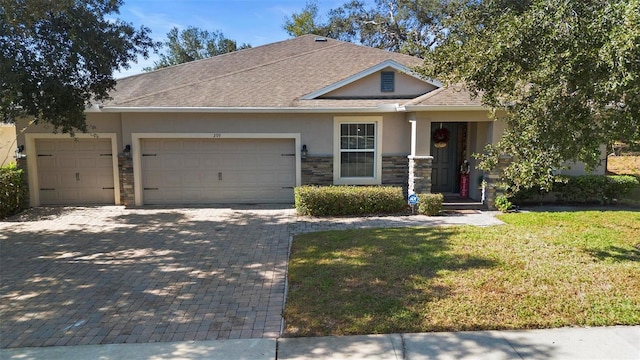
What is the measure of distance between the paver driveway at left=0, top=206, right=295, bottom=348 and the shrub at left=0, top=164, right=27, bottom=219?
779 millimetres

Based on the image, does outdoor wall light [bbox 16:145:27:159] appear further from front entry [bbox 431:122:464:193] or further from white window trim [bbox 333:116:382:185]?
front entry [bbox 431:122:464:193]

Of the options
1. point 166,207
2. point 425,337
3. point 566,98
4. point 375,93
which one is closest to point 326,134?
point 375,93

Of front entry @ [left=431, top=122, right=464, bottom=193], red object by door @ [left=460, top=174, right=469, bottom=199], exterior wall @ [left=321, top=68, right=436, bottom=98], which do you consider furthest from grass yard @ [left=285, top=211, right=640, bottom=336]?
exterior wall @ [left=321, top=68, right=436, bottom=98]

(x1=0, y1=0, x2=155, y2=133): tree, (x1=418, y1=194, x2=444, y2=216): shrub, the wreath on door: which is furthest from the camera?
the wreath on door

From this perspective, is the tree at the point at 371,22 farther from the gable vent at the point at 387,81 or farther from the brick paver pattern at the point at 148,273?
the brick paver pattern at the point at 148,273

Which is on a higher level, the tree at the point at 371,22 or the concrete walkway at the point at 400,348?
the tree at the point at 371,22

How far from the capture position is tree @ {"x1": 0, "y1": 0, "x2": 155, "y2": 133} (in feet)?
23.5

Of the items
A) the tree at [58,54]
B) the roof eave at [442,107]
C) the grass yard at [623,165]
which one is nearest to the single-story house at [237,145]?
the roof eave at [442,107]

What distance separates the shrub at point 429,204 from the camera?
10203mm

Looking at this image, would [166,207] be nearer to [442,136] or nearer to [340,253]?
[340,253]

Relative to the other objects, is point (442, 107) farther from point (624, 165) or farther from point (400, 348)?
point (624, 165)

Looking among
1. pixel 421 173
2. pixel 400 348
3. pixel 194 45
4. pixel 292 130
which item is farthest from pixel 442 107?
pixel 194 45

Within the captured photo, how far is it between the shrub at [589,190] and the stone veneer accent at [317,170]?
5.17 meters

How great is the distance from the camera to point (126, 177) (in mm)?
11703
